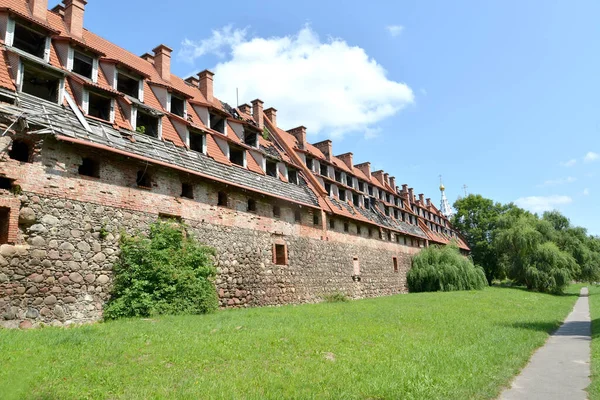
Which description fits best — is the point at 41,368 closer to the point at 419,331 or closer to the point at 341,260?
the point at 419,331

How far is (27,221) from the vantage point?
11062mm

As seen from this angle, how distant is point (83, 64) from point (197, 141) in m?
4.97

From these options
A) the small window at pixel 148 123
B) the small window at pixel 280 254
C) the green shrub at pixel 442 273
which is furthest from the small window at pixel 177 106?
the green shrub at pixel 442 273

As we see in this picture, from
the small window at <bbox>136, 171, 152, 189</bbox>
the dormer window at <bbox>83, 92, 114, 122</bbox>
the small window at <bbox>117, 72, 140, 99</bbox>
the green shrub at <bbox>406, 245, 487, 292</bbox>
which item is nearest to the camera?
the dormer window at <bbox>83, 92, 114, 122</bbox>

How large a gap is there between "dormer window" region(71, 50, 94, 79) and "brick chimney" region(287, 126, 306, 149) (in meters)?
15.9

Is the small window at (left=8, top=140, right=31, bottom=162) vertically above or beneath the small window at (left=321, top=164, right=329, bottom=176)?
beneath

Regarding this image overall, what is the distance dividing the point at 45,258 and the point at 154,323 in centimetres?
346

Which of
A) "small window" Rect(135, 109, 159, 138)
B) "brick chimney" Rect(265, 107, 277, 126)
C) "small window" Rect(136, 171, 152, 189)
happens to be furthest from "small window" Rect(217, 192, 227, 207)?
"brick chimney" Rect(265, 107, 277, 126)

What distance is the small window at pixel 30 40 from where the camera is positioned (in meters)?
13.6

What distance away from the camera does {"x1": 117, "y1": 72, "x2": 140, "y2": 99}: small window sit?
53.0ft

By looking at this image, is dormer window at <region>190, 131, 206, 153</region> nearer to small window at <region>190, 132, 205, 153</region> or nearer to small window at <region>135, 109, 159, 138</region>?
small window at <region>190, 132, 205, 153</region>

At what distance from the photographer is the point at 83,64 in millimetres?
15328

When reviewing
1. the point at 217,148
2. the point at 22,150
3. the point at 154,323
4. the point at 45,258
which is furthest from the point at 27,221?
the point at 217,148

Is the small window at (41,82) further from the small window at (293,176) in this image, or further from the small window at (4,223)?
the small window at (293,176)
